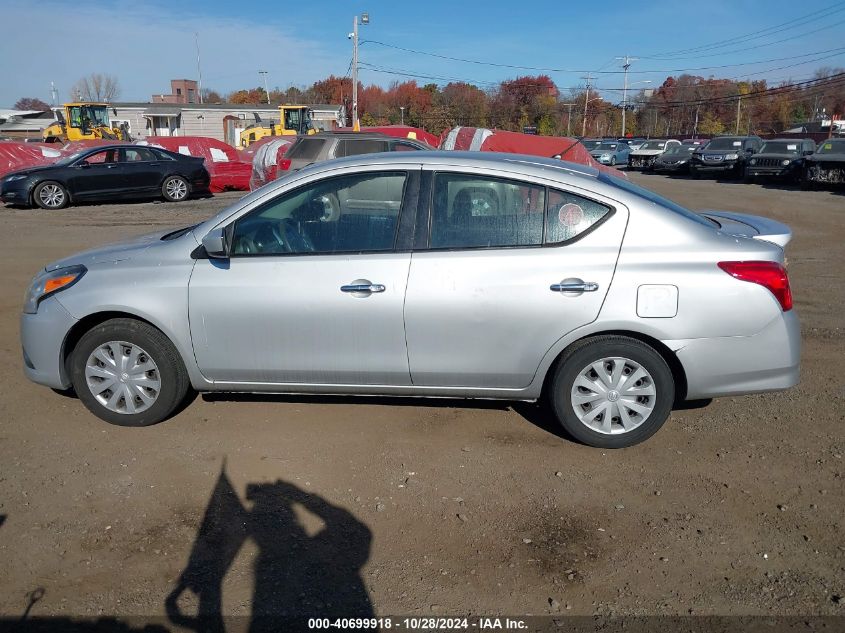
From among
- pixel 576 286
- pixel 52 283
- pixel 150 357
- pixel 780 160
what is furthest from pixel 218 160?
pixel 576 286

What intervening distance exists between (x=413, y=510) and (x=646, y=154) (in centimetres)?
3592

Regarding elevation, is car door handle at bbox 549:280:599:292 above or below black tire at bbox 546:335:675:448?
above

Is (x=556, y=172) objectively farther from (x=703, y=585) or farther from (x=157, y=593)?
(x=157, y=593)

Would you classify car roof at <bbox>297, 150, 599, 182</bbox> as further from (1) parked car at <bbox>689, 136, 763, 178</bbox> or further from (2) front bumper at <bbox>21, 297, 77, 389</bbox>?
(1) parked car at <bbox>689, 136, 763, 178</bbox>

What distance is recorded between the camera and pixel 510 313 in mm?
4105

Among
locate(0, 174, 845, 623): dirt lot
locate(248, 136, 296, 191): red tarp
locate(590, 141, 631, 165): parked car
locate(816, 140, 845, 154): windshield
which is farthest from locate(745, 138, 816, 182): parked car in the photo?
locate(0, 174, 845, 623): dirt lot

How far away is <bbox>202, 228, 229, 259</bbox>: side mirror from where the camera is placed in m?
4.21

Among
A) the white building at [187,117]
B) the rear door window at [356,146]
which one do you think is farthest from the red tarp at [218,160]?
the white building at [187,117]

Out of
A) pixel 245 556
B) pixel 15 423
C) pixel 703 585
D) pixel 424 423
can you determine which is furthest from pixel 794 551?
pixel 15 423

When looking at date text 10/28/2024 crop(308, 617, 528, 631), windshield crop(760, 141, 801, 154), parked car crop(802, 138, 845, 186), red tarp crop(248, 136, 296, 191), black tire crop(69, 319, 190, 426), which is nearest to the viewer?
date text 10/28/2024 crop(308, 617, 528, 631)

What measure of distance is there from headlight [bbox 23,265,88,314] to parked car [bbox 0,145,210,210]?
545 inches

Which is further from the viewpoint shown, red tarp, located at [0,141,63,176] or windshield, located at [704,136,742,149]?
windshield, located at [704,136,742,149]

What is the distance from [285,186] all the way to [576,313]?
74.5 inches

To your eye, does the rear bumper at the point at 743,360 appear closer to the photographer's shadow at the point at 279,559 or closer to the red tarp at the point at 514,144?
the photographer's shadow at the point at 279,559
